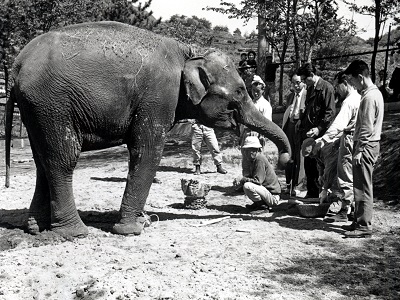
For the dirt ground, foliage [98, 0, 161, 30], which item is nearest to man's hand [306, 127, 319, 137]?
the dirt ground

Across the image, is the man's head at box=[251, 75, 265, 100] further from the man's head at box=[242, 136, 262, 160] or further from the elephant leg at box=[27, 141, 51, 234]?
the elephant leg at box=[27, 141, 51, 234]

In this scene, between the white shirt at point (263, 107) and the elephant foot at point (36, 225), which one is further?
the white shirt at point (263, 107)

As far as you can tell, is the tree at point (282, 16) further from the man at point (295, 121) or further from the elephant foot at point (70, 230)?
the elephant foot at point (70, 230)

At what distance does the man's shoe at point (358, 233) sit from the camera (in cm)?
695

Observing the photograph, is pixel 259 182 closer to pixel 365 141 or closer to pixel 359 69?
pixel 365 141

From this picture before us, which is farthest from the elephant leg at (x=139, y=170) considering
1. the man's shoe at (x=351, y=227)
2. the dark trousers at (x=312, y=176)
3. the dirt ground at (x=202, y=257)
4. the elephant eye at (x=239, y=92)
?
the dark trousers at (x=312, y=176)

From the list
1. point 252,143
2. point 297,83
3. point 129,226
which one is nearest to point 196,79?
point 252,143

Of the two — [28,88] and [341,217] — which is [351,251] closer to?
[341,217]

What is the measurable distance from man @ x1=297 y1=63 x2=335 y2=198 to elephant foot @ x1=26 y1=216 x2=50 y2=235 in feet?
13.3

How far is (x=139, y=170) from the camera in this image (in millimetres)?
7059

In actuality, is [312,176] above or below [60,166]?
below

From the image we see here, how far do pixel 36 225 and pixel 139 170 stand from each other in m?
1.51

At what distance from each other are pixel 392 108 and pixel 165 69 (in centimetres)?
1122

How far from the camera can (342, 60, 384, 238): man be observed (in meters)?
6.75
